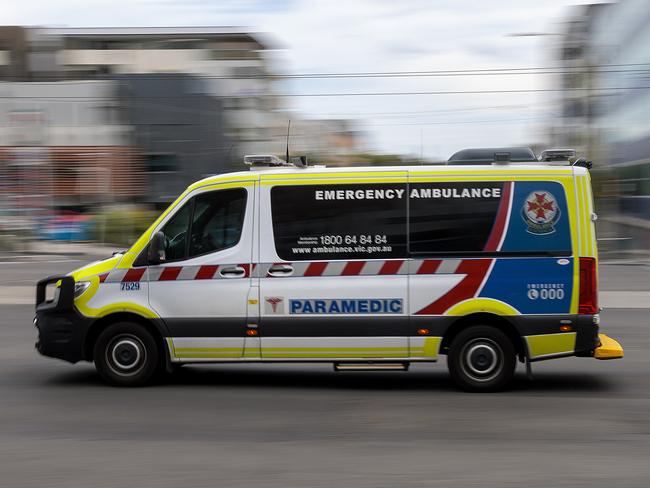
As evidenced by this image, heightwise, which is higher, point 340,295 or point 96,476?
point 340,295

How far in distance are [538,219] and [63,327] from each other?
14.6ft

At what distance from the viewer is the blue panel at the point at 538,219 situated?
8.18 m

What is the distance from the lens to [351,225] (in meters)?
8.34

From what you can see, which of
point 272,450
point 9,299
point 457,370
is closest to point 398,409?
point 457,370

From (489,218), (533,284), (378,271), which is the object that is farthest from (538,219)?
(378,271)

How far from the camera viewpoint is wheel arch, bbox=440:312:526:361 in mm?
8320

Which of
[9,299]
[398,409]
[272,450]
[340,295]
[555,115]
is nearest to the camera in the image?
[272,450]

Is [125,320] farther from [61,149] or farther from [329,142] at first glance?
[329,142]

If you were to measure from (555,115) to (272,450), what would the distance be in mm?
29451

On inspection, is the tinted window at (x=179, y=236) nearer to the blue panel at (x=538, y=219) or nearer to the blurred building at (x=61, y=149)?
the blue panel at (x=538, y=219)

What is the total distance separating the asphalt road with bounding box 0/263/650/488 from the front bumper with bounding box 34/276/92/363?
14.3 inches

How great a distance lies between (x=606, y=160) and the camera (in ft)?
123

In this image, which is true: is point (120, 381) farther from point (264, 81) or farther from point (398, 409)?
point (264, 81)

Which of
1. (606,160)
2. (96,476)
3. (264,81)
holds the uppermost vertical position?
(264,81)
